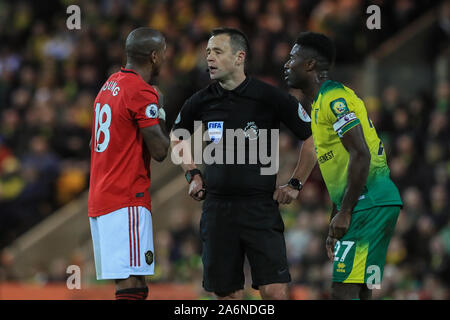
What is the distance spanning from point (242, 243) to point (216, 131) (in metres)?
0.86

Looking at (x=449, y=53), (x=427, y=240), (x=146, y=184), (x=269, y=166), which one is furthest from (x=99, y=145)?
(x=449, y=53)

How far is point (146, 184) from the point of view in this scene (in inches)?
253

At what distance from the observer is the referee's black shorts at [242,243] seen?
6.51 meters

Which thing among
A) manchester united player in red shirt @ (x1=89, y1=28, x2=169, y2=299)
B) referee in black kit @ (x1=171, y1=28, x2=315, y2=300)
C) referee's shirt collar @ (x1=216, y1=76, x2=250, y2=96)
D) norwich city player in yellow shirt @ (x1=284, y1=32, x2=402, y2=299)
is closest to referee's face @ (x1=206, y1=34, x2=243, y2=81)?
referee in black kit @ (x1=171, y1=28, x2=315, y2=300)

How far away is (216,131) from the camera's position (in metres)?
6.68

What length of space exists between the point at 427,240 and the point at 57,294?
5.00 meters

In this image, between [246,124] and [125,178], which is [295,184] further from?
[125,178]

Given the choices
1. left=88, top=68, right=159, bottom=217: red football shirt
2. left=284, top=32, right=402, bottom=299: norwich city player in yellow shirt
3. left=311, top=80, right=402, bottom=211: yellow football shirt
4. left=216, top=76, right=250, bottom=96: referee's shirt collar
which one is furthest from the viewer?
left=216, top=76, right=250, bottom=96: referee's shirt collar

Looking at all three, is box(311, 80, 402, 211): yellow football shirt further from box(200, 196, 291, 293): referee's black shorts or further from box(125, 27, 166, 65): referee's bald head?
box(125, 27, 166, 65): referee's bald head

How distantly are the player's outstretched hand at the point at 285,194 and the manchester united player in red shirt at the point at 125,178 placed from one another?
0.91 metres

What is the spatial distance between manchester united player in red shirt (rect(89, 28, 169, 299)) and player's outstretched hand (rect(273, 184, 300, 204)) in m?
0.91

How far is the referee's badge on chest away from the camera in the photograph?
6.67m

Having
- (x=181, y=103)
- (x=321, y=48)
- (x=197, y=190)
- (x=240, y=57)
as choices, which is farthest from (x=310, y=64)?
(x=181, y=103)

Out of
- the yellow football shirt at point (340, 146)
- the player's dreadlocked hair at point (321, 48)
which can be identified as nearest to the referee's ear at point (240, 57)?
the player's dreadlocked hair at point (321, 48)
